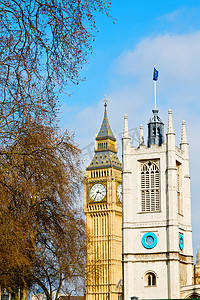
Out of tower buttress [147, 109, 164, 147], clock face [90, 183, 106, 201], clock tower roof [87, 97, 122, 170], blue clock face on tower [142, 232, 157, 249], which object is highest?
clock tower roof [87, 97, 122, 170]

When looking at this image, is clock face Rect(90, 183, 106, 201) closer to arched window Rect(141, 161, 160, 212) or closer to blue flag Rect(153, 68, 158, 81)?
blue flag Rect(153, 68, 158, 81)

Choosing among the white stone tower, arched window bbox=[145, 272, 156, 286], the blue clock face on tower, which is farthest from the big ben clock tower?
arched window bbox=[145, 272, 156, 286]

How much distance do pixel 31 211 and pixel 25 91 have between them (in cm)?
618

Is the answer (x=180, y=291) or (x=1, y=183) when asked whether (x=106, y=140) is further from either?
(x=1, y=183)

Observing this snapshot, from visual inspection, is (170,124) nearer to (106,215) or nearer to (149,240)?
(149,240)

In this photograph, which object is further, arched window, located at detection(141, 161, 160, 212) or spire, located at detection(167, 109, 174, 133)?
spire, located at detection(167, 109, 174, 133)

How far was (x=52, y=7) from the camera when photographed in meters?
9.22

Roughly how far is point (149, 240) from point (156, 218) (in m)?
1.98

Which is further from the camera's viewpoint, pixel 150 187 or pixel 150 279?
pixel 150 187

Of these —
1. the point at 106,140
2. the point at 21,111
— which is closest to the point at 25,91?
the point at 21,111

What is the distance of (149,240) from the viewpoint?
5197cm

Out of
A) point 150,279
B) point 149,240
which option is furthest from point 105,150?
point 150,279

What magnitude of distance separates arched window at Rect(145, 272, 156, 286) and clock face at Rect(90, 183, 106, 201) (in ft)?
137

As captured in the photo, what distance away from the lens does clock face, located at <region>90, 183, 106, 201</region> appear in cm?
9275
